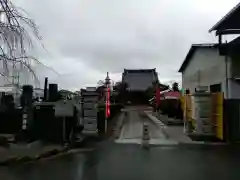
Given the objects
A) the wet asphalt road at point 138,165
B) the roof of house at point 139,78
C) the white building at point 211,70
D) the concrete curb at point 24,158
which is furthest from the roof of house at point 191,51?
the roof of house at point 139,78

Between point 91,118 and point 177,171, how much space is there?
1017 centimetres

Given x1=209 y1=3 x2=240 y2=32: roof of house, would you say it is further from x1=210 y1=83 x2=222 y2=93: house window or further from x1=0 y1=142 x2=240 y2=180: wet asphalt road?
x1=0 y1=142 x2=240 y2=180: wet asphalt road

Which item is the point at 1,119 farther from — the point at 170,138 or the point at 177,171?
the point at 177,171

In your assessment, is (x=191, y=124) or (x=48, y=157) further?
(x=191, y=124)

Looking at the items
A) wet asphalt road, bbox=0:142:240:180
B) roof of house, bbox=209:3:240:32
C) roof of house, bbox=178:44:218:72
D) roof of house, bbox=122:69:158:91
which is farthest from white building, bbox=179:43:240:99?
roof of house, bbox=122:69:158:91

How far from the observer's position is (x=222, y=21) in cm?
2258

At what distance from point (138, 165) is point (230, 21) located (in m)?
13.5

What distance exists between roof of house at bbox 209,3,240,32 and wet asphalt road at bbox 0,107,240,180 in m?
8.38

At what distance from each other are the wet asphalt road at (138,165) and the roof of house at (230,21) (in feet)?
27.5

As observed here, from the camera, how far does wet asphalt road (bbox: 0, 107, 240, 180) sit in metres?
10.4

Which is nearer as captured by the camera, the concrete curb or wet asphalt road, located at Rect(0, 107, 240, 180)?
wet asphalt road, located at Rect(0, 107, 240, 180)

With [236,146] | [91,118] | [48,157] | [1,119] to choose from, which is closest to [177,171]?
[48,157]

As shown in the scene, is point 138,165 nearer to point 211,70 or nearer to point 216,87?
point 216,87

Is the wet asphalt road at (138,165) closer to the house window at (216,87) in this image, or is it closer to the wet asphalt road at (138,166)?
the wet asphalt road at (138,166)
